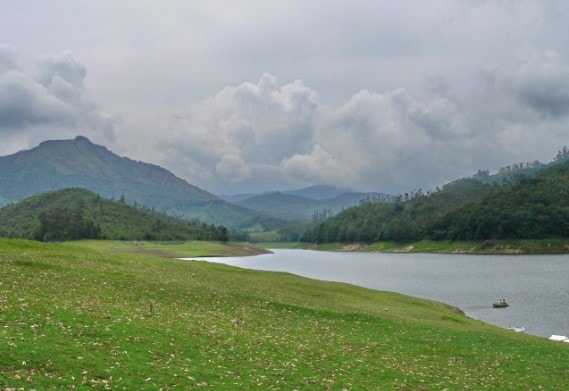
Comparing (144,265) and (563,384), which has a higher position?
(144,265)

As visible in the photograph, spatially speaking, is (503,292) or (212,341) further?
(503,292)

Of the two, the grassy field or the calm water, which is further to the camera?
the calm water

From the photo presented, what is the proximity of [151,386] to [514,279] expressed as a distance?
123 meters

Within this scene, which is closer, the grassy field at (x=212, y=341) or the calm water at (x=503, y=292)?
the grassy field at (x=212, y=341)

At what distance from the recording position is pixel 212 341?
3009 centimetres

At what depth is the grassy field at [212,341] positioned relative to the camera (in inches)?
882

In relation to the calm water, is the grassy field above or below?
above

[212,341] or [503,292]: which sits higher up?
[212,341]

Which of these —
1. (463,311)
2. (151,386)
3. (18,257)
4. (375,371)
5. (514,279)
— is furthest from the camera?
(514,279)

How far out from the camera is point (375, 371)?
95.3 feet

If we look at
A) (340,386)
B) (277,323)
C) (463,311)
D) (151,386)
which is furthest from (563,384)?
(463,311)

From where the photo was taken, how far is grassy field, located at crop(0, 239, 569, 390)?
73.5ft

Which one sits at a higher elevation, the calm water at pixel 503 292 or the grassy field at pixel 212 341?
the grassy field at pixel 212 341

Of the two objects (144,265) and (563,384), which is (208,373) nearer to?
(563,384)
